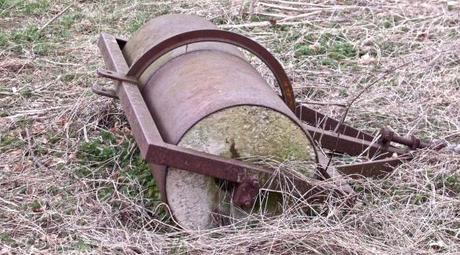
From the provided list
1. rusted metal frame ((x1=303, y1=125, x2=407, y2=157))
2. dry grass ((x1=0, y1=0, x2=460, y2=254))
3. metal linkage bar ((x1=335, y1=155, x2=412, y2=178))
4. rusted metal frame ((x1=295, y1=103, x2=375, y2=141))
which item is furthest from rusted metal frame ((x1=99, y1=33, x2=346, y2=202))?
rusted metal frame ((x1=295, y1=103, x2=375, y2=141))

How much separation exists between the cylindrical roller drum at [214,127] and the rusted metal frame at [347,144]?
1.51ft

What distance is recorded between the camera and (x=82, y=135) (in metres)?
4.49

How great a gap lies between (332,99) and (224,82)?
2.02 metres

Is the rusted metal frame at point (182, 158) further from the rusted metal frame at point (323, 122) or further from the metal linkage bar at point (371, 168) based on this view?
the rusted metal frame at point (323, 122)

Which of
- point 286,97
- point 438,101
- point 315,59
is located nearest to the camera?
point 286,97

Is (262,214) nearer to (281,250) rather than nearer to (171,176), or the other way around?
(281,250)

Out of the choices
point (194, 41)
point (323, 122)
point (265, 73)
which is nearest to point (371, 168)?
point (323, 122)

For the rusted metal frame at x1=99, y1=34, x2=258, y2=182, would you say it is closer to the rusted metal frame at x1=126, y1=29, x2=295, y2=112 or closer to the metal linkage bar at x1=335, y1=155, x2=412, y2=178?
the rusted metal frame at x1=126, y1=29, x2=295, y2=112

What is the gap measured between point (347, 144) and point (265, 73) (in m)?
1.59

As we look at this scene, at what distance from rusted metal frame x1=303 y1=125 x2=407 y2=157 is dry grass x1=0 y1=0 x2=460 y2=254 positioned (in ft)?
0.57

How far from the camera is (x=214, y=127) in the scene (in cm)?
322

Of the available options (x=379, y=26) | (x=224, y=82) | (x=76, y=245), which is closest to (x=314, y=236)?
(x=224, y=82)

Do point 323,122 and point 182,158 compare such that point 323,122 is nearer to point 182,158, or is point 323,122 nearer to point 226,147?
point 226,147

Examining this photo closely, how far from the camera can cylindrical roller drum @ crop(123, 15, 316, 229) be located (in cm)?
322
